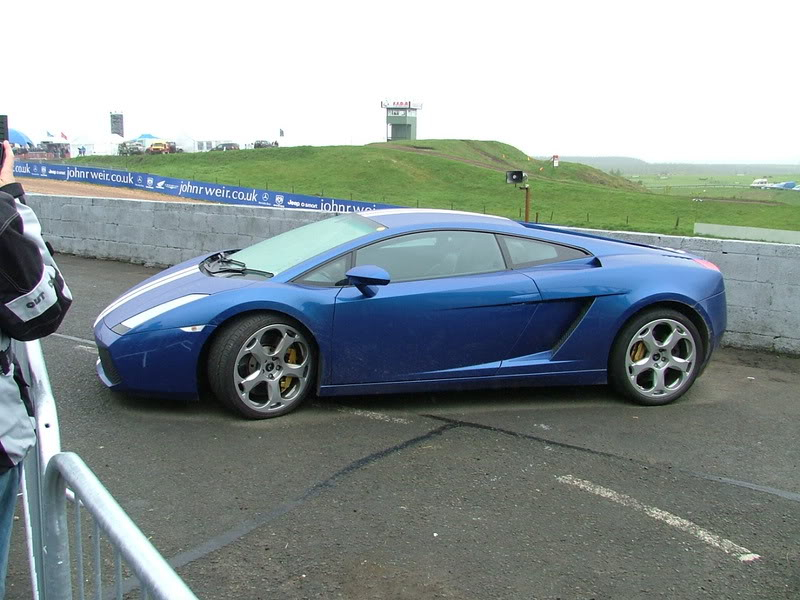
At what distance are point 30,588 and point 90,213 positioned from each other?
9.61 m

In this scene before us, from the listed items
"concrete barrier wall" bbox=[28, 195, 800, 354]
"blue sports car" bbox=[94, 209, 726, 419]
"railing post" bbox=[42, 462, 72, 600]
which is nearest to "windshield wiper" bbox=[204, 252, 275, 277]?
"blue sports car" bbox=[94, 209, 726, 419]

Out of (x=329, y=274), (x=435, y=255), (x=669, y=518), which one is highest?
(x=435, y=255)

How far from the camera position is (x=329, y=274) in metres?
4.98

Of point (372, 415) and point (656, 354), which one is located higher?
point (656, 354)

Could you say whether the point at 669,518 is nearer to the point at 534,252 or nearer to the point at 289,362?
the point at 534,252

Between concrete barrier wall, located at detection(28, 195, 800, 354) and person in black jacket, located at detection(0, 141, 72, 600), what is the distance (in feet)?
20.4

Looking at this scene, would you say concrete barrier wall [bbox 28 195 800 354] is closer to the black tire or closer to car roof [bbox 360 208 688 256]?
car roof [bbox 360 208 688 256]

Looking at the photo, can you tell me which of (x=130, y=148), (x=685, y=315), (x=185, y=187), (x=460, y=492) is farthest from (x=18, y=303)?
(x=130, y=148)

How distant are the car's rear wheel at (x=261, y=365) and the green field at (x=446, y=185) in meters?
41.4

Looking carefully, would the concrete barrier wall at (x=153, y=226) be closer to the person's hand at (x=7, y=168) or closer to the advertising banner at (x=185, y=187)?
the person's hand at (x=7, y=168)

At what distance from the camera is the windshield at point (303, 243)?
520cm

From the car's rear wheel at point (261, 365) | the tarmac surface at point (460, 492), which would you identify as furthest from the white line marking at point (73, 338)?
the car's rear wheel at point (261, 365)

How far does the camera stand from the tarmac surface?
10.2ft

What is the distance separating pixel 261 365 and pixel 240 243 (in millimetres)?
5703
